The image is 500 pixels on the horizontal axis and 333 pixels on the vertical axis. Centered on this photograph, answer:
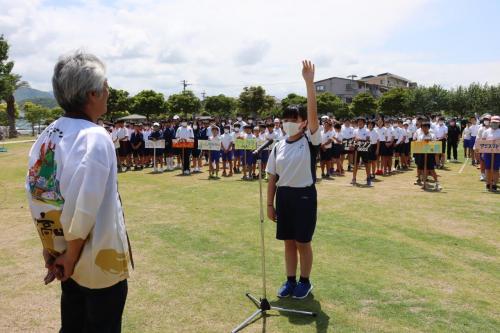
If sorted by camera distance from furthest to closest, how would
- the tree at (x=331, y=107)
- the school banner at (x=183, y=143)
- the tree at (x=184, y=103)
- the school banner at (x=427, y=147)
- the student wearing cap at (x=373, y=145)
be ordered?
the tree at (x=184, y=103) → the tree at (x=331, y=107) → the school banner at (x=183, y=143) → the student wearing cap at (x=373, y=145) → the school banner at (x=427, y=147)

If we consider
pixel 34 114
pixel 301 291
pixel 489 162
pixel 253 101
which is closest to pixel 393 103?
pixel 253 101

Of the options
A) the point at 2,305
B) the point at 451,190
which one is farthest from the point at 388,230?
the point at 2,305

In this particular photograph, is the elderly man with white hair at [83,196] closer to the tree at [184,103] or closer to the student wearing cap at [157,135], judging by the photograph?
the student wearing cap at [157,135]

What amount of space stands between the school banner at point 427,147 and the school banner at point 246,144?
17.5 feet

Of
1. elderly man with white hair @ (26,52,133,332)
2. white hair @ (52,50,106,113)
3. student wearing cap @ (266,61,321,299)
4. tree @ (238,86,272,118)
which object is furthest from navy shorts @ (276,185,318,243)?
tree @ (238,86,272,118)

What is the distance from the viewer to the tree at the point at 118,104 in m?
60.8

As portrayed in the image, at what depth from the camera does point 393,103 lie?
64.1 m

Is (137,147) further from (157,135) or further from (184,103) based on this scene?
(184,103)

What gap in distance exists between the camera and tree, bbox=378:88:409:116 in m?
63.8

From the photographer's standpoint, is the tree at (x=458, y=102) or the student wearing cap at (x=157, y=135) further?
the tree at (x=458, y=102)

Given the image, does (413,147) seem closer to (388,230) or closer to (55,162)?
(388,230)

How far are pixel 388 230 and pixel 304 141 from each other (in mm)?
4027

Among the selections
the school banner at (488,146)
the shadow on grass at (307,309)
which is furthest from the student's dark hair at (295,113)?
the school banner at (488,146)

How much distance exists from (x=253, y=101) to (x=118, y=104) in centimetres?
2008
